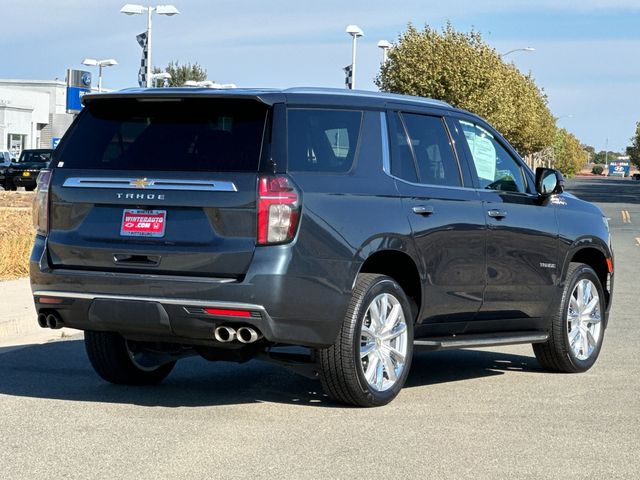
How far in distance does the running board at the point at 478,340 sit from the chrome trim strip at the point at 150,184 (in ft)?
5.97

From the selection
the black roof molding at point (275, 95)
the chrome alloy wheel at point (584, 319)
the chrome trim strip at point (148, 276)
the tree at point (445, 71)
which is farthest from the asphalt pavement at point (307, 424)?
the tree at point (445, 71)

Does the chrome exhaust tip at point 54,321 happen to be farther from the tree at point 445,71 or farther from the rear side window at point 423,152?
the tree at point 445,71

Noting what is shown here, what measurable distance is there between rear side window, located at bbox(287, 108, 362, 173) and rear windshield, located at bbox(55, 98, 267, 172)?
203 mm

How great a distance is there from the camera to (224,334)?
7.39 metres

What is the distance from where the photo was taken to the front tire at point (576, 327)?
9.73m

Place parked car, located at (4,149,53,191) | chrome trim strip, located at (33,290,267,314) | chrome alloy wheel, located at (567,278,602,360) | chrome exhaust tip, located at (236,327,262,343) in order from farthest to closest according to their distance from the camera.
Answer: parked car, located at (4,149,53,191)
chrome alloy wheel, located at (567,278,602,360)
chrome exhaust tip, located at (236,327,262,343)
chrome trim strip, located at (33,290,267,314)

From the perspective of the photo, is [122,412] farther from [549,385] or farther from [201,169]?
[549,385]

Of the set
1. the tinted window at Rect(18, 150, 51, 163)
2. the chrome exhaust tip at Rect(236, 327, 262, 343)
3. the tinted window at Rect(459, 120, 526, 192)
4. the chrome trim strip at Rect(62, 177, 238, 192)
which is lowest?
the tinted window at Rect(18, 150, 51, 163)

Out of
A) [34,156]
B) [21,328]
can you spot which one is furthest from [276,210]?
[34,156]

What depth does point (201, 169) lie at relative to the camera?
759 centimetres

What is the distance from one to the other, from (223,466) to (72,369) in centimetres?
356

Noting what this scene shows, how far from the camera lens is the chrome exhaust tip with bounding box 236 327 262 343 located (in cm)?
736

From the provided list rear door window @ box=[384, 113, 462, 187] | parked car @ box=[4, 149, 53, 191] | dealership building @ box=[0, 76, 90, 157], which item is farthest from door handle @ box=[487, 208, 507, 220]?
dealership building @ box=[0, 76, 90, 157]

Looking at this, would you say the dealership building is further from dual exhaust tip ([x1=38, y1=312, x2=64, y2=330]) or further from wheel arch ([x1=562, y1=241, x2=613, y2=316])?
dual exhaust tip ([x1=38, y1=312, x2=64, y2=330])
